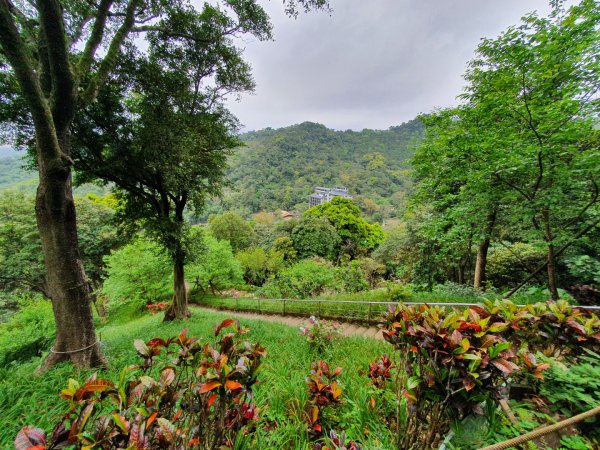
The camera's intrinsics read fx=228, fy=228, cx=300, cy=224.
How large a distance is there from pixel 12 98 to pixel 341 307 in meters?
9.11

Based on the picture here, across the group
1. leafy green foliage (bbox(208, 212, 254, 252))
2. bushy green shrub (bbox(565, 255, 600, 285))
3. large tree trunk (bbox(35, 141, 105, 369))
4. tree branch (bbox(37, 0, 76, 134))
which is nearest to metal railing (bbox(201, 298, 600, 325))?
bushy green shrub (bbox(565, 255, 600, 285))

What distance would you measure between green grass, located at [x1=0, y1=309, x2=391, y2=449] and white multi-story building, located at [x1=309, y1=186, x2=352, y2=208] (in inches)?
1957

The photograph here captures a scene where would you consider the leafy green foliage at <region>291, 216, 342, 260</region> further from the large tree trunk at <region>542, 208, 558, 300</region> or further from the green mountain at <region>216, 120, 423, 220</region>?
the green mountain at <region>216, 120, 423, 220</region>

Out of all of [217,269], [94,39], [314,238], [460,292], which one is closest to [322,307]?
[460,292]

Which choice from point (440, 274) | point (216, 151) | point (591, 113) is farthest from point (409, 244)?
point (216, 151)

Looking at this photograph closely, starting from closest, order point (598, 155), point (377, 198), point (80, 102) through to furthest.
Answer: point (598, 155)
point (80, 102)
point (377, 198)

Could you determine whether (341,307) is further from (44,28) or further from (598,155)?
(44,28)

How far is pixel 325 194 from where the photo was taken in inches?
2160

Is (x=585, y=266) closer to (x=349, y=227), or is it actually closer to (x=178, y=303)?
(x=178, y=303)

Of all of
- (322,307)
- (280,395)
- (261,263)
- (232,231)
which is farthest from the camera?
(232,231)

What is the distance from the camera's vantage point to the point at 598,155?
3.28 meters

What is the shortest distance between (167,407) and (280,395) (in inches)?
55.5

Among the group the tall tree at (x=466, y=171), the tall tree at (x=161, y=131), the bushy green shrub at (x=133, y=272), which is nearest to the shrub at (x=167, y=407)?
the tall tree at (x=466, y=171)

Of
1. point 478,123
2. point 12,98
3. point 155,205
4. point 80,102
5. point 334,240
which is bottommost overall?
point 334,240
